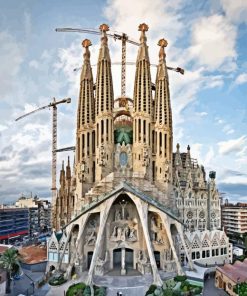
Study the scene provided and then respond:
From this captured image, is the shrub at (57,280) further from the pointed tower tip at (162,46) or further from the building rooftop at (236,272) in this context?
the pointed tower tip at (162,46)

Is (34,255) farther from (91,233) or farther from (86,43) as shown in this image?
(86,43)

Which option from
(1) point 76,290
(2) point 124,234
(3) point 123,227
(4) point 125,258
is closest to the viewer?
(1) point 76,290

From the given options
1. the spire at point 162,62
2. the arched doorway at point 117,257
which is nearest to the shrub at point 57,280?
the arched doorway at point 117,257

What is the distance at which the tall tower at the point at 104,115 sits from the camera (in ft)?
185

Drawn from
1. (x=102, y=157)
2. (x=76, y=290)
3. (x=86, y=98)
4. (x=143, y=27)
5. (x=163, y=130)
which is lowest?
(x=76, y=290)

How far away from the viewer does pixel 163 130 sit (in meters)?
60.4

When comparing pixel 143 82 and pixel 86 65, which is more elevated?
pixel 86 65

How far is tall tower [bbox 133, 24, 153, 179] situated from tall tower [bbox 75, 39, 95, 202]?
8.23 meters

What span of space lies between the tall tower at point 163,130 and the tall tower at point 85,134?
1209 cm

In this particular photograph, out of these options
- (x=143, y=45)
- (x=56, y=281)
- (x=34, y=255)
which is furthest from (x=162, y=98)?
(x=34, y=255)

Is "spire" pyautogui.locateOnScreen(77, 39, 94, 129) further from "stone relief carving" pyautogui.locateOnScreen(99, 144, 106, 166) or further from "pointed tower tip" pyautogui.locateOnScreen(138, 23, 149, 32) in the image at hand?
"pointed tower tip" pyautogui.locateOnScreen(138, 23, 149, 32)

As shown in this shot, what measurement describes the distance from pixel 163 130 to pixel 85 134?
1463cm

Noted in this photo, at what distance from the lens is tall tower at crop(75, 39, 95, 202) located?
5834 centimetres

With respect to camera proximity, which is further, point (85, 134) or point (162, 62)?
point (162, 62)
